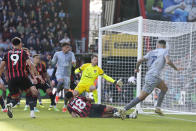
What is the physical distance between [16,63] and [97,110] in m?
2.12

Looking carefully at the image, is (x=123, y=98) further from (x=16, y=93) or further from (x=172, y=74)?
(x=16, y=93)

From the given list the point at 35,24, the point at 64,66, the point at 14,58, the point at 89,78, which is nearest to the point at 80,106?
the point at 14,58

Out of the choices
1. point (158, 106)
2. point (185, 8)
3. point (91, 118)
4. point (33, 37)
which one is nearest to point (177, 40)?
point (158, 106)

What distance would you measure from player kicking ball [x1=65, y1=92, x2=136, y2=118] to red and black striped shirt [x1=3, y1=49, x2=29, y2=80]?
119 centimetres

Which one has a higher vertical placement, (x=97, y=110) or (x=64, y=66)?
(x=64, y=66)

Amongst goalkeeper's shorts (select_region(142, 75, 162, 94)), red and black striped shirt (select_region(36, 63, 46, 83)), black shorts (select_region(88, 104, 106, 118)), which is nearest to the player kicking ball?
black shorts (select_region(88, 104, 106, 118))

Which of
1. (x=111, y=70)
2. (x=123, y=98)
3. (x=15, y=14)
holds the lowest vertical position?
(x=123, y=98)

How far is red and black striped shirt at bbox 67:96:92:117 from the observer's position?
8820 millimetres

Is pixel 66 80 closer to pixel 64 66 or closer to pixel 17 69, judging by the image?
pixel 64 66

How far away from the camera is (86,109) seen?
900cm

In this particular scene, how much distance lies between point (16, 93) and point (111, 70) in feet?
21.9

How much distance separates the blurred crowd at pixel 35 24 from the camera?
23266 mm

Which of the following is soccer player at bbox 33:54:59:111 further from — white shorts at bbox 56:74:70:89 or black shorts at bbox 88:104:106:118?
black shorts at bbox 88:104:106:118

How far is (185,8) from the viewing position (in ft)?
85.9
